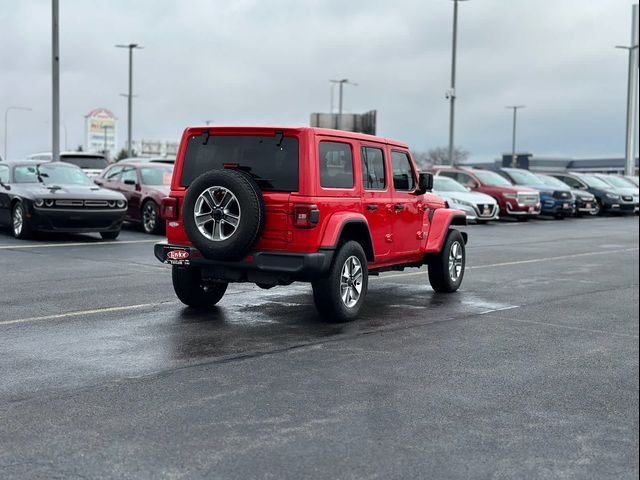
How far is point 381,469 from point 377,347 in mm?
3174

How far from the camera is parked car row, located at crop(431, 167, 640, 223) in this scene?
1099 inches

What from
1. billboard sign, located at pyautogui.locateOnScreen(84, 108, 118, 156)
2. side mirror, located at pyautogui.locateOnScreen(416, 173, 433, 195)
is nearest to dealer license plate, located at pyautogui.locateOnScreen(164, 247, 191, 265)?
side mirror, located at pyautogui.locateOnScreen(416, 173, 433, 195)

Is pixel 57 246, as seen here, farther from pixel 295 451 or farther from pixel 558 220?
pixel 558 220

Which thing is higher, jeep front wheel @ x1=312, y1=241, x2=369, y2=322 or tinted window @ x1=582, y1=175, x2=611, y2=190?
tinted window @ x1=582, y1=175, x2=611, y2=190

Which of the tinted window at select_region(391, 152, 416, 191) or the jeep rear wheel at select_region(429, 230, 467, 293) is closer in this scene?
the tinted window at select_region(391, 152, 416, 191)

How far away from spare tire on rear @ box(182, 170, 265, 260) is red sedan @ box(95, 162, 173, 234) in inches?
458

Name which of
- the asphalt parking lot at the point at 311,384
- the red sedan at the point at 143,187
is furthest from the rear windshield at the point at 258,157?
the red sedan at the point at 143,187

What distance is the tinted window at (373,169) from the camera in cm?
966

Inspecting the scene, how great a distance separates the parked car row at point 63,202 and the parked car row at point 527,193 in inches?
381

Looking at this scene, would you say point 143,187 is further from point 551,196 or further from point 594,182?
point 594,182

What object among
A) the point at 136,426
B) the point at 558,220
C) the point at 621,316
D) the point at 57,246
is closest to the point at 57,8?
the point at 57,246

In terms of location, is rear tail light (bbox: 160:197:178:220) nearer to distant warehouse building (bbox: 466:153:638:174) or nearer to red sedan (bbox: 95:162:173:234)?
red sedan (bbox: 95:162:173:234)

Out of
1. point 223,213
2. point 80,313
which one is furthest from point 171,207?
point 80,313

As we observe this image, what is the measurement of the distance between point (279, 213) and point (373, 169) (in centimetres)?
162
